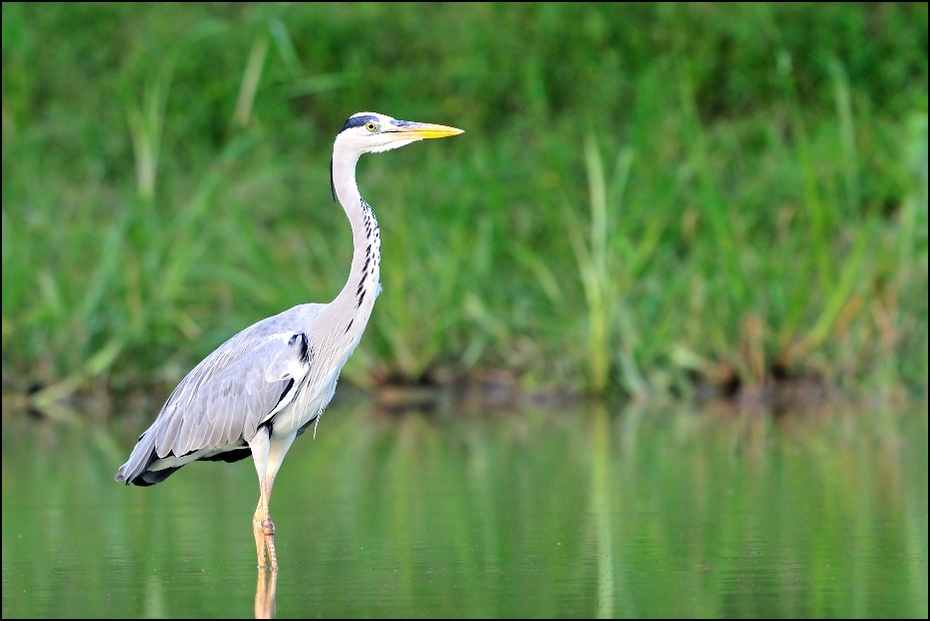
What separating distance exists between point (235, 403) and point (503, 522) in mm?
1323

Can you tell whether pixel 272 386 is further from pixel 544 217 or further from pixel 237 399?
pixel 544 217

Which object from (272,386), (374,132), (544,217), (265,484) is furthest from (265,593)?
(544,217)

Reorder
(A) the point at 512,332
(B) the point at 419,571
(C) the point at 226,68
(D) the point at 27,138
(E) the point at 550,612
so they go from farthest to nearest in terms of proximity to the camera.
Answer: (C) the point at 226,68 → (D) the point at 27,138 → (A) the point at 512,332 → (B) the point at 419,571 → (E) the point at 550,612

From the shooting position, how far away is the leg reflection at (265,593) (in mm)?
5145

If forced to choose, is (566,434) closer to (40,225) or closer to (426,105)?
(40,225)

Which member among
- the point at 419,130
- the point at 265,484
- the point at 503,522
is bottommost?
the point at 503,522

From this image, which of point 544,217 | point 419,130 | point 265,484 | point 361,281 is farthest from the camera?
point 544,217

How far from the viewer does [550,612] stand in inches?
198

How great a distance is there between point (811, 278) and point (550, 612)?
8.20 m

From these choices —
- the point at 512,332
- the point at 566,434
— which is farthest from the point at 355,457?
the point at 512,332

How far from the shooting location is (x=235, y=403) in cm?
684

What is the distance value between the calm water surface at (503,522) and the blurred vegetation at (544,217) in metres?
1.14

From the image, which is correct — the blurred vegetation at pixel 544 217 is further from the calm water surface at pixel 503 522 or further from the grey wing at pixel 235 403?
the grey wing at pixel 235 403

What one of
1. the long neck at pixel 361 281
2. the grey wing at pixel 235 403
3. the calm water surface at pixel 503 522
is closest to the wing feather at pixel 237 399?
the grey wing at pixel 235 403
